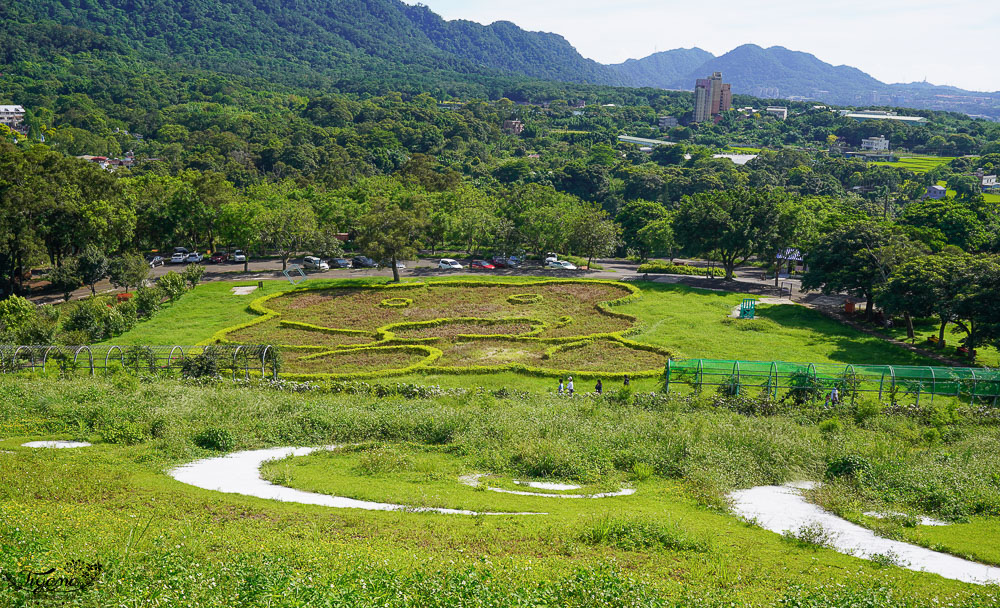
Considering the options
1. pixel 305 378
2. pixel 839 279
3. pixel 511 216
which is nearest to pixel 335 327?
pixel 305 378

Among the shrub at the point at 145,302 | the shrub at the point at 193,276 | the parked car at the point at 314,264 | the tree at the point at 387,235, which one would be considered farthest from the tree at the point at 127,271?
the tree at the point at 387,235

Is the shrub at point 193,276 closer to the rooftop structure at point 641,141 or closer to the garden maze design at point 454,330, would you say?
the garden maze design at point 454,330

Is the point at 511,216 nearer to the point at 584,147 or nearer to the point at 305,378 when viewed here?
the point at 305,378

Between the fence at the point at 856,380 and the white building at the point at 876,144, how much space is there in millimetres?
155301

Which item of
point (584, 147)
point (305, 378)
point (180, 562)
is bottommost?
point (305, 378)

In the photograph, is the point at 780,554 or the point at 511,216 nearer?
the point at 780,554

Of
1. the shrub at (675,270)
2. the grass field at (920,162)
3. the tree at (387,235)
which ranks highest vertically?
the grass field at (920,162)

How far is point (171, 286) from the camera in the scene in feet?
164

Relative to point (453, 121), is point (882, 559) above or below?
below

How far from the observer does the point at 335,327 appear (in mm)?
43500

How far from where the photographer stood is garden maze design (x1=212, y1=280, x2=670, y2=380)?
36750 millimetres

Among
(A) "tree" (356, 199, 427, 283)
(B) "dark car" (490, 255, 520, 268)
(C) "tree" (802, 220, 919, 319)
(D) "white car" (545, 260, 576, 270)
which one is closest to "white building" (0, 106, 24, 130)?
(A) "tree" (356, 199, 427, 283)

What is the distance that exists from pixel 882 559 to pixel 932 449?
10.7 m

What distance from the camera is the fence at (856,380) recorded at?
29.1m
